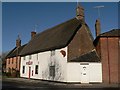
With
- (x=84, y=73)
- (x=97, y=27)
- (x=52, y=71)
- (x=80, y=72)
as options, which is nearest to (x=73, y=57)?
(x=80, y=72)

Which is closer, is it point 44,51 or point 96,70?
point 96,70

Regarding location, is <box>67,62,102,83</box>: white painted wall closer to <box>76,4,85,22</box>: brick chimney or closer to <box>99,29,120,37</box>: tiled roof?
<box>99,29,120,37</box>: tiled roof

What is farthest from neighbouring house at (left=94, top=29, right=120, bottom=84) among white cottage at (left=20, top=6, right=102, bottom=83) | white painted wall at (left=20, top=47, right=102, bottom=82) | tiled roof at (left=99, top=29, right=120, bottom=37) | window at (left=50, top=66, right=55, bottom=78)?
window at (left=50, top=66, right=55, bottom=78)

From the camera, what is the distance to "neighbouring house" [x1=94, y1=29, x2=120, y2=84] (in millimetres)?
28188

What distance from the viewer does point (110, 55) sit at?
1131 inches

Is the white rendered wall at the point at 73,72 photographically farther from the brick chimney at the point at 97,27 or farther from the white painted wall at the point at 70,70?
the brick chimney at the point at 97,27

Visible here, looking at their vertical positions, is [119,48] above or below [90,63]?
above

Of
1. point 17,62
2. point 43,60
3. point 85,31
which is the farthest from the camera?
point 17,62

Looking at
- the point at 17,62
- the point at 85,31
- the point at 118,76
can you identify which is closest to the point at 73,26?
the point at 85,31

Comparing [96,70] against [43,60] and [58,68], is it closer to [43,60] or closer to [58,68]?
[58,68]

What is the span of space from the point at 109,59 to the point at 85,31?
551cm

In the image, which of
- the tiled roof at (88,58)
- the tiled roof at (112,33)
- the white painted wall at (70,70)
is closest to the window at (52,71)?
the white painted wall at (70,70)

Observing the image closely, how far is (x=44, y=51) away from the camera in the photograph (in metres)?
34.8

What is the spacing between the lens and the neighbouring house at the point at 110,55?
28.2 m
